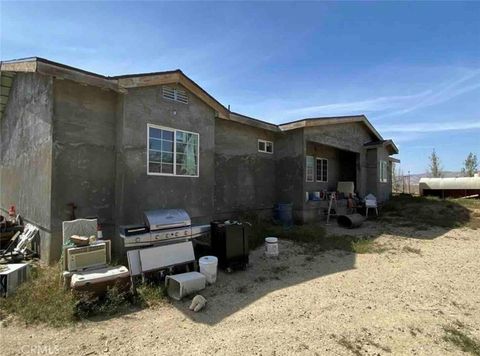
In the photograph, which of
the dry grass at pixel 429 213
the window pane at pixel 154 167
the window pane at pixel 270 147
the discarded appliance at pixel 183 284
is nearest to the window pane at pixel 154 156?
the window pane at pixel 154 167

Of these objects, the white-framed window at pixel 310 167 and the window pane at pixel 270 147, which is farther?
the white-framed window at pixel 310 167

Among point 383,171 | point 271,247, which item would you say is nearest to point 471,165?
point 383,171

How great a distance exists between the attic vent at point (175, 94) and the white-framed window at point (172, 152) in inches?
36.3

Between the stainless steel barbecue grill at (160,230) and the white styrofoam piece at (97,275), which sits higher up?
the stainless steel barbecue grill at (160,230)

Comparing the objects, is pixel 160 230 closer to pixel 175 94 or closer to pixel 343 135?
pixel 175 94

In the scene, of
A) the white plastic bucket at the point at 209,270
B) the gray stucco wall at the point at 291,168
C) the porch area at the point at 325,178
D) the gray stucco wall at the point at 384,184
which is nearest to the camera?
the white plastic bucket at the point at 209,270

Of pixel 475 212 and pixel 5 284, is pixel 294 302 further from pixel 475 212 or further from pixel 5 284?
pixel 475 212

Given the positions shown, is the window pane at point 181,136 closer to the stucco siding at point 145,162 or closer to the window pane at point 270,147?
the stucco siding at point 145,162

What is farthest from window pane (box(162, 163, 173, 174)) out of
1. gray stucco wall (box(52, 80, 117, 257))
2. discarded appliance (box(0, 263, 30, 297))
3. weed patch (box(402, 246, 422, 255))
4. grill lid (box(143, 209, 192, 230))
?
weed patch (box(402, 246, 422, 255))

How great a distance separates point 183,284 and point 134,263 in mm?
1147

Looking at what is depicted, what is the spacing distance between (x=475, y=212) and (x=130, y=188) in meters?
16.8

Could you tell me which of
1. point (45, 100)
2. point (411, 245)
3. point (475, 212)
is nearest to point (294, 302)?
point (411, 245)

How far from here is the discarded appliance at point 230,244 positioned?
22.4ft

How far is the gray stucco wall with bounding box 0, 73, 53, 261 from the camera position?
703 cm
